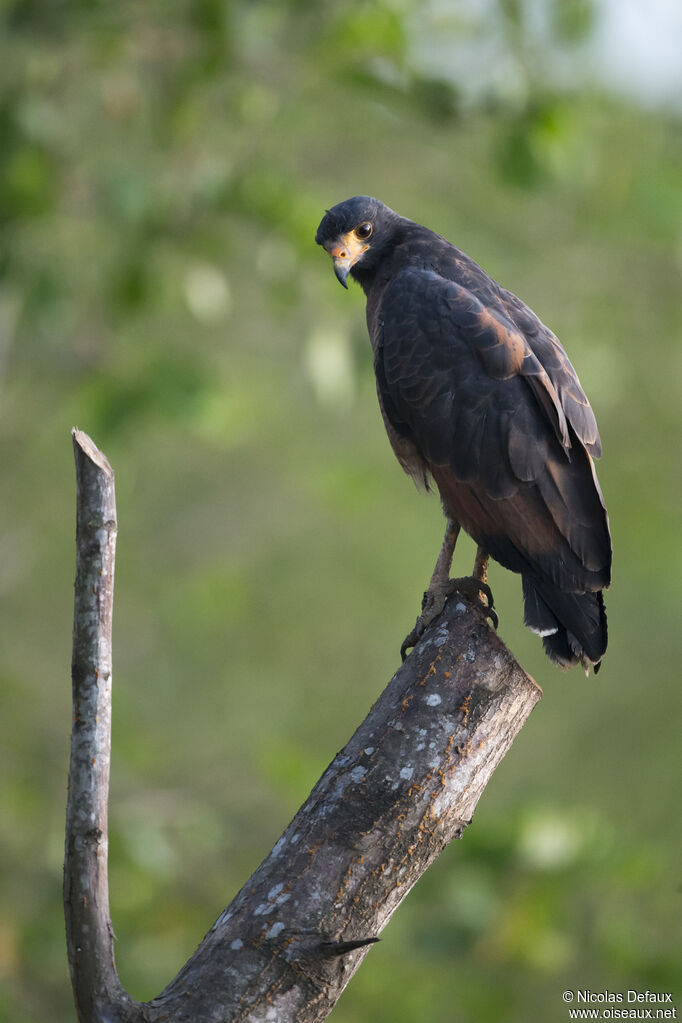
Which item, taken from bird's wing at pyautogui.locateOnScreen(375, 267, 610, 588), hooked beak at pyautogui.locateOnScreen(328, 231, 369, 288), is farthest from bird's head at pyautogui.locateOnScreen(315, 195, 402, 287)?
bird's wing at pyautogui.locateOnScreen(375, 267, 610, 588)

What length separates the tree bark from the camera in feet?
7.41

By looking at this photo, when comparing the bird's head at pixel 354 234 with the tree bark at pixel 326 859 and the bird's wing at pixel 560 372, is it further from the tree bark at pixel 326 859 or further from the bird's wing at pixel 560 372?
the tree bark at pixel 326 859

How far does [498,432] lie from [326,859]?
4.75ft

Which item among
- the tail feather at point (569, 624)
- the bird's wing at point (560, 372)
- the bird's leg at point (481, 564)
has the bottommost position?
the tail feather at point (569, 624)

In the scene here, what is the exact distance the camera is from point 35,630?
9.44m

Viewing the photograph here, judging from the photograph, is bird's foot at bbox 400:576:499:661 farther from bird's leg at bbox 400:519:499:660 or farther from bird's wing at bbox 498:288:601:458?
bird's wing at bbox 498:288:601:458

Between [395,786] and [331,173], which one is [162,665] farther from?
[395,786]

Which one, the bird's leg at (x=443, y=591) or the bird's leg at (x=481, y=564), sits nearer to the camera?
the bird's leg at (x=443, y=591)

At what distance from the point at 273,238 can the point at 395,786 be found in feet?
11.5

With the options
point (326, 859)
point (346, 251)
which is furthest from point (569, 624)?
point (346, 251)

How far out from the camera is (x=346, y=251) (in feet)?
12.8

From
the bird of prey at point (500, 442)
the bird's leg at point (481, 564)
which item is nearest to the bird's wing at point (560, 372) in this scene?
the bird of prey at point (500, 442)

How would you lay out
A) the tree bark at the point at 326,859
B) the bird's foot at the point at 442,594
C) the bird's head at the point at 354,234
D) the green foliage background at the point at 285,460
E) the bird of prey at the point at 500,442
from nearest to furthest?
1. the tree bark at the point at 326,859
2. the bird's foot at the point at 442,594
3. the bird of prey at the point at 500,442
4. the bird's head at the point at 354,234
5. the green foliage background at the point at 285,460

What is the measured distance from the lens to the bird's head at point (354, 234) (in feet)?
12.7
